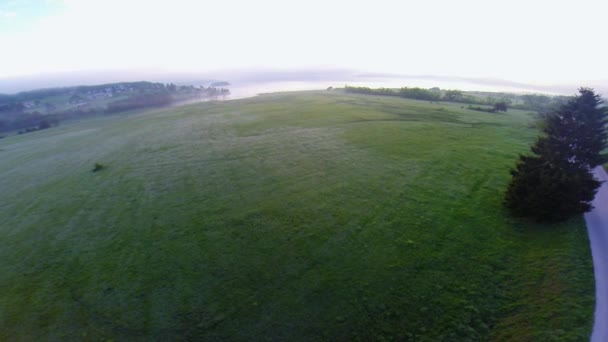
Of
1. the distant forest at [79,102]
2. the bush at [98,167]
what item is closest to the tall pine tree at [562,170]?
the bush at [98,167]

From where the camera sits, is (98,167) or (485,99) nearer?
(98,167)

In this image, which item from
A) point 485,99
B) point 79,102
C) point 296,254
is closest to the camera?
point 296,254

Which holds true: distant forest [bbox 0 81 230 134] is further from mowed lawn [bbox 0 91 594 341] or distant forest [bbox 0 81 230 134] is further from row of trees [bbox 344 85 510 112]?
row of trees [bbox 344 85 510 112]

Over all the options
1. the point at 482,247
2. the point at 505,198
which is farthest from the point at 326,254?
the point at 505,198

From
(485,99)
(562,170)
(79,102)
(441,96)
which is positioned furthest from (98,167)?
(79,102)

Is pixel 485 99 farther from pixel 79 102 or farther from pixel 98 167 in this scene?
pixel 79 102

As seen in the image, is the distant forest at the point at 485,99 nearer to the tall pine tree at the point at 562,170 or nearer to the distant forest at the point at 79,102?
the tall pine tree at the point at 562,170
